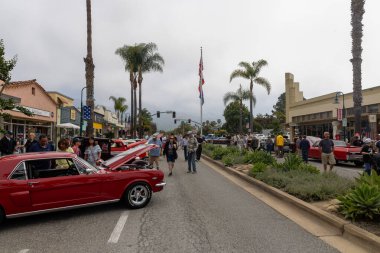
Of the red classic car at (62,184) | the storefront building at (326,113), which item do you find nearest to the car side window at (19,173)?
the red classic car at (62,184)

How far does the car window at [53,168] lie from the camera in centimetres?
686

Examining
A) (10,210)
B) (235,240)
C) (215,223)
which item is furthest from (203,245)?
(10,210)

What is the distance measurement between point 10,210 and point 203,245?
3526 millimetres

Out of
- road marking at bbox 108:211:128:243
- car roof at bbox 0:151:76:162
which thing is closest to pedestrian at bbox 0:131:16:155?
car roof at bbox 0:151:76:162

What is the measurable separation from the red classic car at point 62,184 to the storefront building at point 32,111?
17475 millimetres

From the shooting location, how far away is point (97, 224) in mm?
6605

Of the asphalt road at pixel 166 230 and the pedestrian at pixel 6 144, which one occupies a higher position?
the pedestrian at pixel 6 144

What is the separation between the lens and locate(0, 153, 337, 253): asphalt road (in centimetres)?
530

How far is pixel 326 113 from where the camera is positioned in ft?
132

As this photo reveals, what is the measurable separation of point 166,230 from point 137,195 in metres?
1.90

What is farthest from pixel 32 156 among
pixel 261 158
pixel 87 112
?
pixel 87 112

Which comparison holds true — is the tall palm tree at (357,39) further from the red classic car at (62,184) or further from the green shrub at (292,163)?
the red classic car at (62,184)

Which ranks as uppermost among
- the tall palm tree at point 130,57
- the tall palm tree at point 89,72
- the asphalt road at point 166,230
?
the tall palm tree at point 130,57

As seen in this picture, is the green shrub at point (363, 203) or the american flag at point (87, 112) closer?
the green shrub at point (363, 203)
